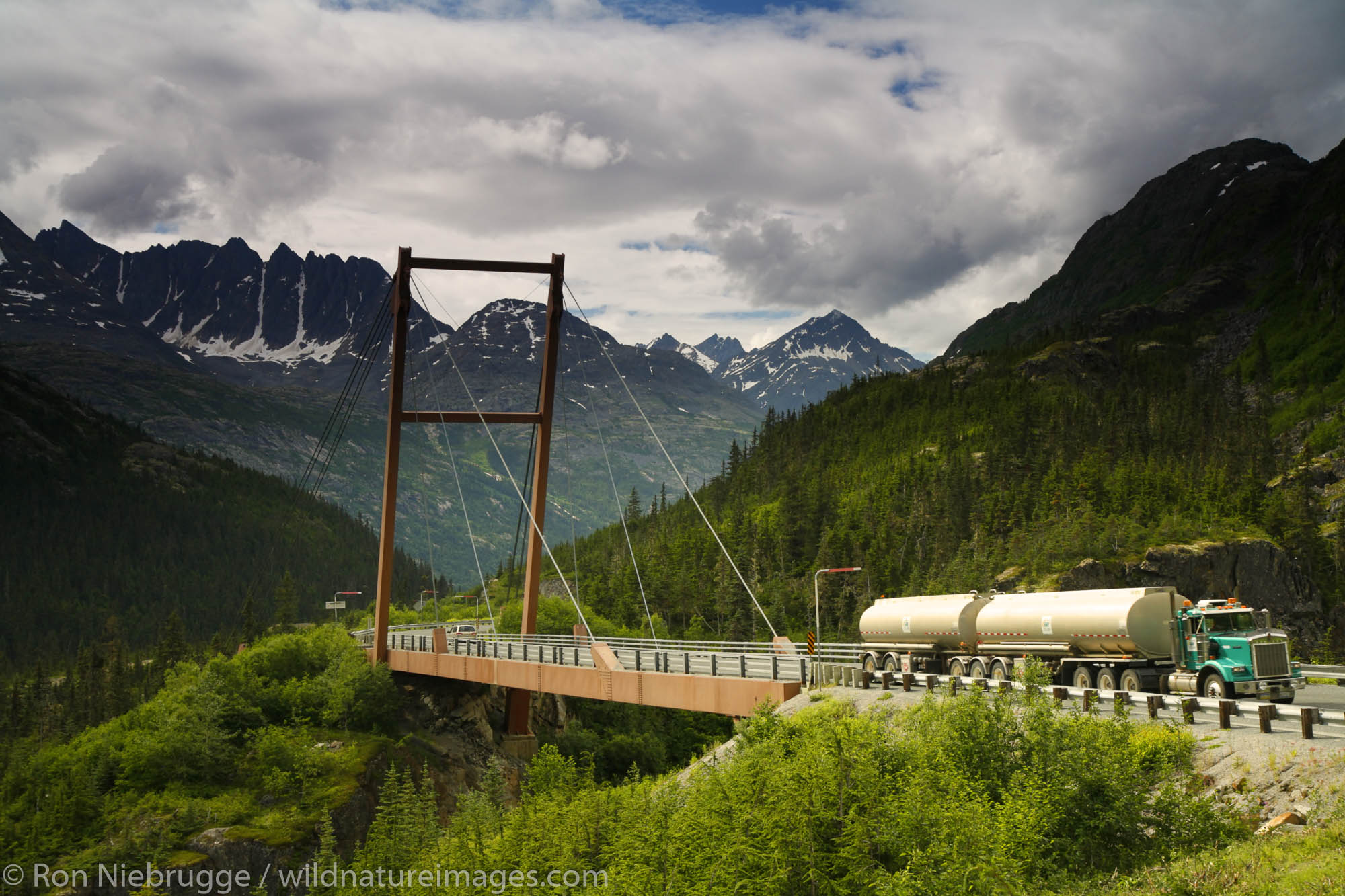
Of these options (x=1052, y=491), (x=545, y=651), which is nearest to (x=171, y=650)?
(x=545, y=651)

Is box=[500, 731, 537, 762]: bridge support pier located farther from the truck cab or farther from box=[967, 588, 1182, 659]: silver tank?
the truck cab

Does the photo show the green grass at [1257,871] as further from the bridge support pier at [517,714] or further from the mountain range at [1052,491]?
the mountain range at [1052,491]

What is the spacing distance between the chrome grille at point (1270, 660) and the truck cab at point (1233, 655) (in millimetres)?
18

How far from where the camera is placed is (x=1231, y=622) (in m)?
29.9

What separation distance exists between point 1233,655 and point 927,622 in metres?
12.4

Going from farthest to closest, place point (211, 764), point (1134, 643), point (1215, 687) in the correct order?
point (211, 764), point (1134, 643), point (1215, 687)

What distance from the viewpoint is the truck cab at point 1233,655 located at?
1099 inches

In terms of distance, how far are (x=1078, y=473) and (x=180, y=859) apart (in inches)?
3896

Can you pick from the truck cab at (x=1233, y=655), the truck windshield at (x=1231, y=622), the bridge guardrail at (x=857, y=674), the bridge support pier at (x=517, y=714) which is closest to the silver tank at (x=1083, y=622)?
the truck cab at (x=1233, y=655)

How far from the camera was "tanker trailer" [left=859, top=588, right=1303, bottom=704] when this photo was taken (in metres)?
28.2

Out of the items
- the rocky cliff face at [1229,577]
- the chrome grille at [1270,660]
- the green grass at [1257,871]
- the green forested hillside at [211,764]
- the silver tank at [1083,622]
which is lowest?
the green forested hillside at [211,764]

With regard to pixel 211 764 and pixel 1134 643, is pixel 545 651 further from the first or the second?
pixel 1134 643

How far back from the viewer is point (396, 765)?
182ft

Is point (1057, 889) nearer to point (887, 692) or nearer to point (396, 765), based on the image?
point (887, 692)
